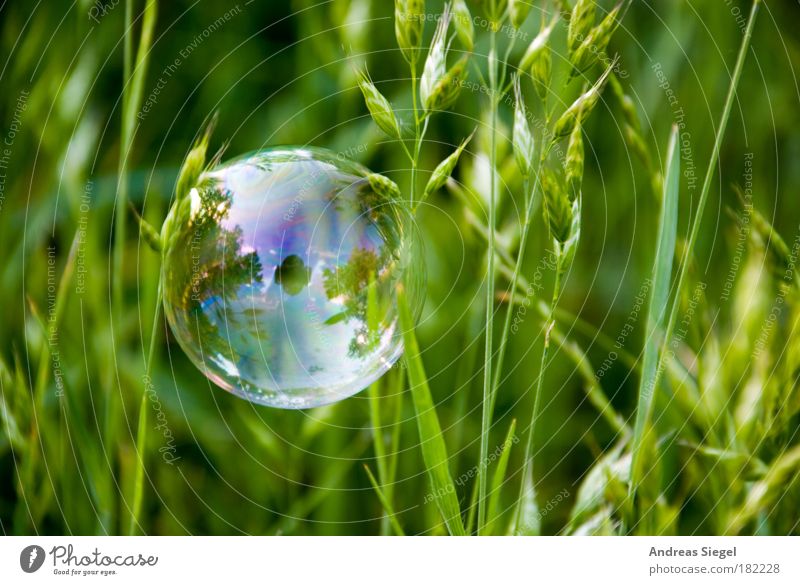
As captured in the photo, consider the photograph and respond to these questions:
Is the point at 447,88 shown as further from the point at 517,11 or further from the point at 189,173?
the point at 189,173

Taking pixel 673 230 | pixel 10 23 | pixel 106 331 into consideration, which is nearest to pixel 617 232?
pixel 673 230

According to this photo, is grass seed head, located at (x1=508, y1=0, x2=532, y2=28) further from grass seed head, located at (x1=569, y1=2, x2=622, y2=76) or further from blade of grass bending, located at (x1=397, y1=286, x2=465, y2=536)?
blade of grass bending, located at (x1=397, y1=286, x2=465, y2=536)
